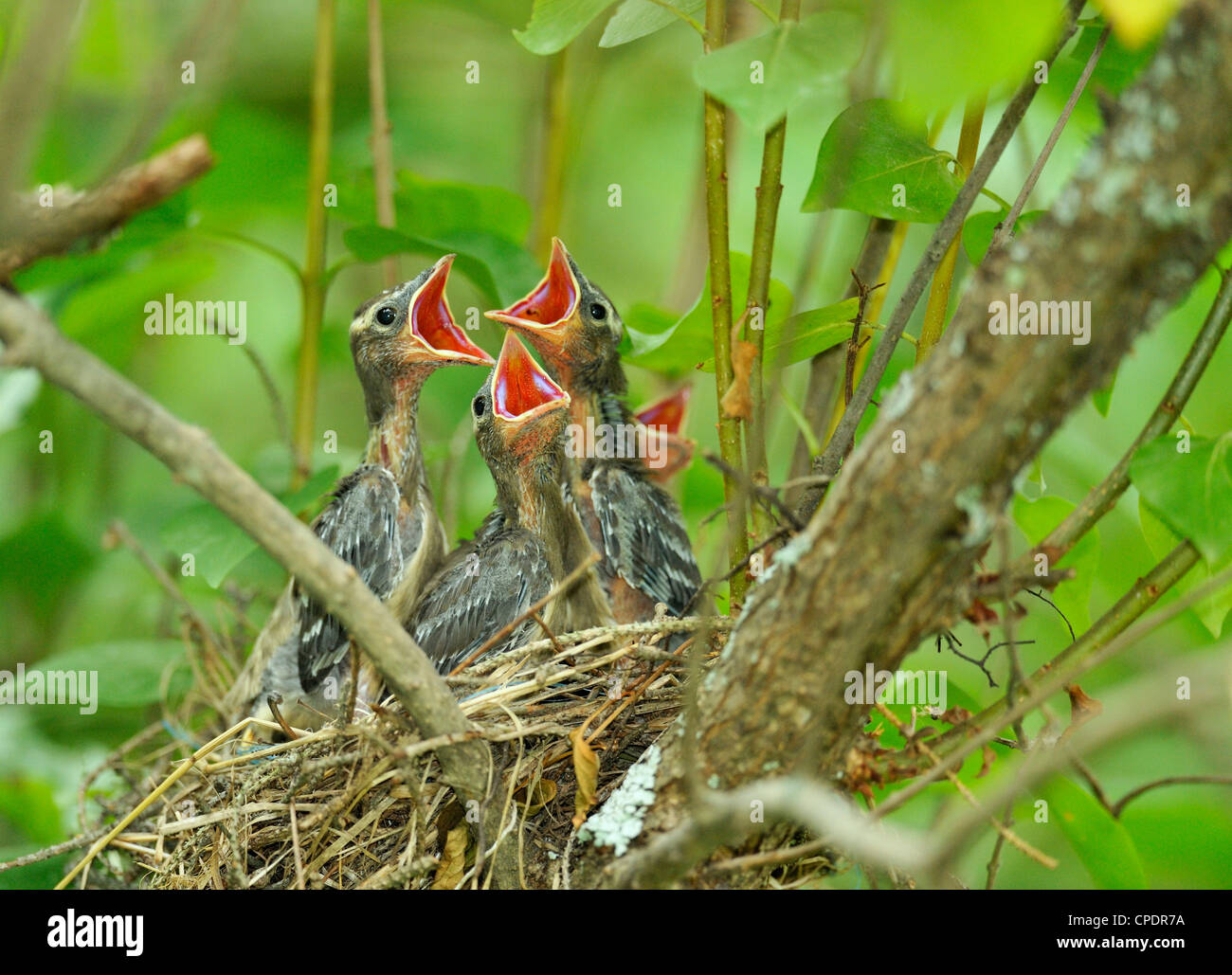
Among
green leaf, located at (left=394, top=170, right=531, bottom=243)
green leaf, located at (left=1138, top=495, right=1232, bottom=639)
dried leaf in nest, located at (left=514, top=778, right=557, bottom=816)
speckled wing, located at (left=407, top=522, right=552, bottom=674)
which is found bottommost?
dried leaf in nest, located at (left=514, top=778, right=557, bottom=816)

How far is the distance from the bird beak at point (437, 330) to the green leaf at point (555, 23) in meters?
0.86

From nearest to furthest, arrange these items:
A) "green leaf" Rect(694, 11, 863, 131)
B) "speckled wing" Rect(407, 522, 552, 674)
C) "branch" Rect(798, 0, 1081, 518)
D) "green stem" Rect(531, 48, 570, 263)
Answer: "green leaf" Rect(694, 11, 863, 131)
"branch" Rect(798, 0, 1081, 518)
"speckled wing" Rect(407, 522, 552, 674)
"green stem" Rect(531, 48, 570, 263)

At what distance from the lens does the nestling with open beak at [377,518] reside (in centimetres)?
221

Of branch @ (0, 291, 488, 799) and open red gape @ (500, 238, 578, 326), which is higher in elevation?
open red gape @ (500, 238, 578, 326)

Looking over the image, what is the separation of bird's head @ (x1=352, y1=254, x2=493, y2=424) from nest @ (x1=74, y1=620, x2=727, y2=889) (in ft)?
2.71

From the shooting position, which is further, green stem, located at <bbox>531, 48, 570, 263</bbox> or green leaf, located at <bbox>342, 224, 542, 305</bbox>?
green stem, located at <bbox>531, 48, 570, 263</bbox>

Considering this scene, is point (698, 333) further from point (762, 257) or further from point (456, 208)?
A: point (456, 208)

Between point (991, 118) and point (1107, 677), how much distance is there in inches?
67.0

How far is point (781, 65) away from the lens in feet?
3.56

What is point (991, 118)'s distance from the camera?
322 centimetres

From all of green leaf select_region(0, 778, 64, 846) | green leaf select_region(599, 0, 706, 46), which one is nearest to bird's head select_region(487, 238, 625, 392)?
green leaf select_region(599, 0, 706, 46)

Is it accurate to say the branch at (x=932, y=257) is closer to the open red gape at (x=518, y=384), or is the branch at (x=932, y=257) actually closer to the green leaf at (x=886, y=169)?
the green leaf at (x=886, y=169)

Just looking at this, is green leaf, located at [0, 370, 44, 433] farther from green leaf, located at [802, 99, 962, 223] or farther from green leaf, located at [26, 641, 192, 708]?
green leaf, located at [802, 99, 962, 223]

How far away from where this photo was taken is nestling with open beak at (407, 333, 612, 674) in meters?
2.10
